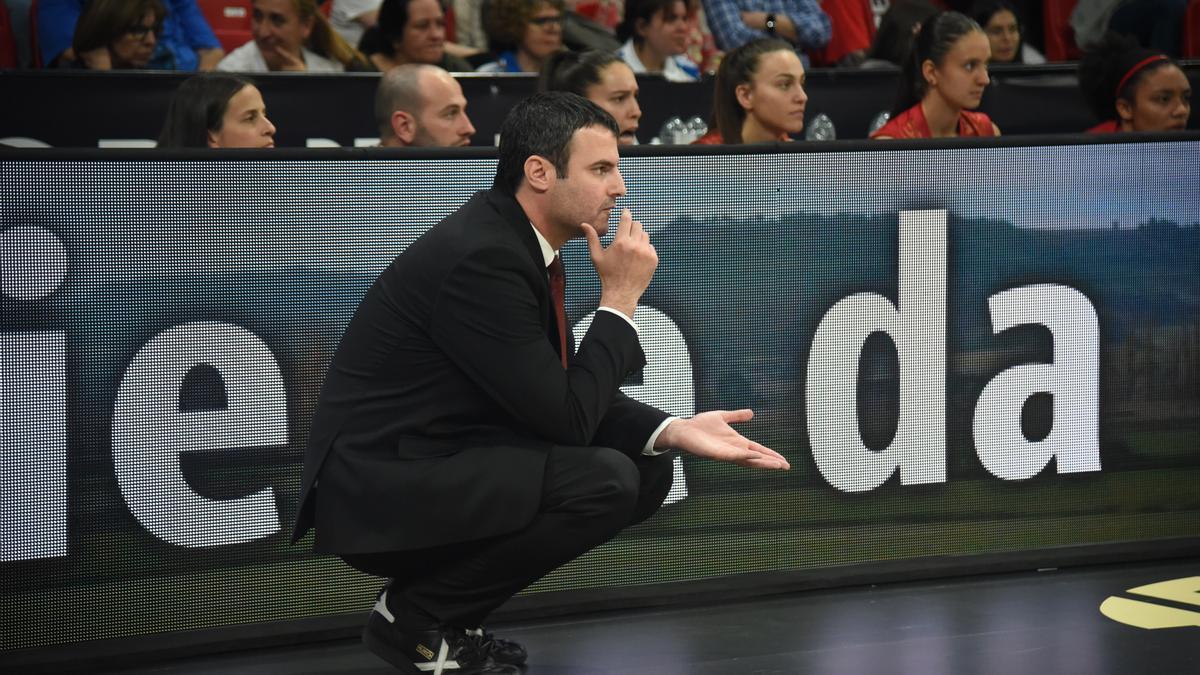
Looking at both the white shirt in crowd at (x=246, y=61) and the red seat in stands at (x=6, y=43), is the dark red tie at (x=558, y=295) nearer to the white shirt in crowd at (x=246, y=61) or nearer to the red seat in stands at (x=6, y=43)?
the white shirt in crowd at (x=246, y=61)

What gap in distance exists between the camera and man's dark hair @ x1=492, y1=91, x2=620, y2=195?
3.42 meters

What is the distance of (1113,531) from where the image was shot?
472 cm

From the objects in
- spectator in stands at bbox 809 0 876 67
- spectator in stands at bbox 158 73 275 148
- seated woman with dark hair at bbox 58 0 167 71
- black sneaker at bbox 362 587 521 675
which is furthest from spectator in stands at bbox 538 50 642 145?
spectator in stands at bbox 809 0 876 67

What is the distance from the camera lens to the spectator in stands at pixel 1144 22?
29.6 ft

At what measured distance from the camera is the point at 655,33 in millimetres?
7570

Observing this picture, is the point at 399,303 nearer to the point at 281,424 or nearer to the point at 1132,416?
the point at 281,424

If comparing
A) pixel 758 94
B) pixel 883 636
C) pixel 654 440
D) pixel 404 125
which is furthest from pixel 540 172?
pixel 758 94

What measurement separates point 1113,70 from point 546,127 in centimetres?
403

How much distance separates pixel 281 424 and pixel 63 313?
0.61 m

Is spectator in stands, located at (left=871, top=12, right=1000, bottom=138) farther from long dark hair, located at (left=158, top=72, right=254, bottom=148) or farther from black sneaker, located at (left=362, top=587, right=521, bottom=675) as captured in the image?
black sneaker, located at (left=362, top=587, right=521, bottom=675)

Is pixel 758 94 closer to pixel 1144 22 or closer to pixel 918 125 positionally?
pixel 918 125

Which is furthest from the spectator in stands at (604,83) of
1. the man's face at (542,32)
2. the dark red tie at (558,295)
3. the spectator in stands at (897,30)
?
the spectator in stands at (897,30)

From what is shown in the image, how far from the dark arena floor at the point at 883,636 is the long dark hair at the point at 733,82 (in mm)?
2082

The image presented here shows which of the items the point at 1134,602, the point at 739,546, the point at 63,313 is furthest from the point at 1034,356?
the point at 63,313
